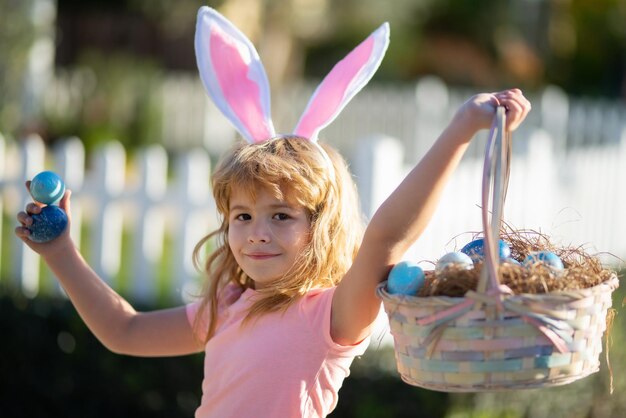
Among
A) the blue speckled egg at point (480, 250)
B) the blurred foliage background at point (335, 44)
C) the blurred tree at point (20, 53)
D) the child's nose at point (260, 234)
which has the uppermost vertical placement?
the blue speckled egg at point (480, 250)

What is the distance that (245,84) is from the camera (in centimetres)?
240

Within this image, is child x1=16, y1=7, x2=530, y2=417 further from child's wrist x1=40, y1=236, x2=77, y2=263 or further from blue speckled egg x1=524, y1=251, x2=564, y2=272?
blue speckled egg x1=524, y1=251, x2=564, y2=272

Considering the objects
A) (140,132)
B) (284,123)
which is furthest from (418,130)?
(140,132)

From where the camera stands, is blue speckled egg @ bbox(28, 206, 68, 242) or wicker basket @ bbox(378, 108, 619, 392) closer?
wicker basket @ bbox(378, 108, 619, 392)

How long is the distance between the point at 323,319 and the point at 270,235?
214 mm

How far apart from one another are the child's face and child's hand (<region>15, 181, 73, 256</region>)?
0.46 meters

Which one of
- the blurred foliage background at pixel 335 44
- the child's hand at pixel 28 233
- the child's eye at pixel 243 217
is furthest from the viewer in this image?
the blurred foliage background at pixel 335 44

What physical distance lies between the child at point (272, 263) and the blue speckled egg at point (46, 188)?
39 millimetres

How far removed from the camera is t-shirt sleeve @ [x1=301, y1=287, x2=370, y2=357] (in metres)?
2.06

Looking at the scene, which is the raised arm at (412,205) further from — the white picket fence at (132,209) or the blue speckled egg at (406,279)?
the white picket fence at (132,209)

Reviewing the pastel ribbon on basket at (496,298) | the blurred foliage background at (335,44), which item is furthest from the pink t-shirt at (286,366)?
the blurred foliage background at (335,44)

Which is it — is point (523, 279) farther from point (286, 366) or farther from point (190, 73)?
point (190, 73)

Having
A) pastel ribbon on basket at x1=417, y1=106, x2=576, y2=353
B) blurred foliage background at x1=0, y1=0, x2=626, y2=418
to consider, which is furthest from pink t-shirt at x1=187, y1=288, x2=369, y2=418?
blurred foliage background at x1=0, y1=0, x2=626, y2=418

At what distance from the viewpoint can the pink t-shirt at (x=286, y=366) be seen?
2086 millimetres
